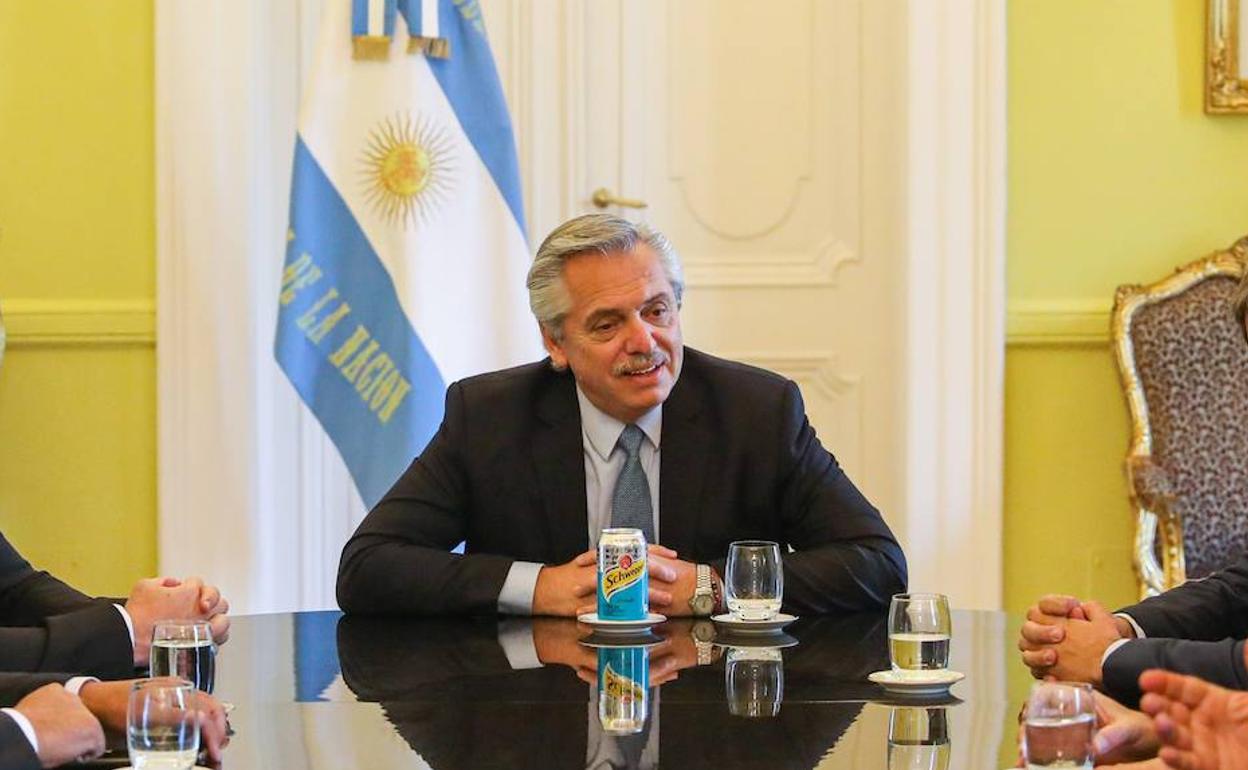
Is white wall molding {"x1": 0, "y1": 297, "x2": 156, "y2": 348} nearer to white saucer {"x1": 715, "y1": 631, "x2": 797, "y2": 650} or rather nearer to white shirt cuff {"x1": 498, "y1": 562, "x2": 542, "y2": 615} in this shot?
white shirt cuff {"x1": 498, "y1": 562, "x2": 542, "y2": 615}

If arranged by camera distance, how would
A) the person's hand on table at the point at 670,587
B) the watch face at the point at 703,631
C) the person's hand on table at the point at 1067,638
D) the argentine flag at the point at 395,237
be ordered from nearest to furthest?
the person's hand on table at the point at 1067,638 < the watch face at the point at 703,631 < the person's hand on table at the point at 670,587 < the argentine flag at the point at 395,237

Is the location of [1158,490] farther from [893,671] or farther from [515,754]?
[515,754]

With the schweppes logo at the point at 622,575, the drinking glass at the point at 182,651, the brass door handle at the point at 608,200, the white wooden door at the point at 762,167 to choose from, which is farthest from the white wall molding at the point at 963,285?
the drinking glass at the point at 182,651

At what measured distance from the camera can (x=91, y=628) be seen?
2.14 meters

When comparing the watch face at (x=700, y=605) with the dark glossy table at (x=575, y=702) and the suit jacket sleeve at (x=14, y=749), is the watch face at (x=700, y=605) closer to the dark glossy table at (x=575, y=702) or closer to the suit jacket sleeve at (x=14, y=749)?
the dark glossy table at (x=575, y=702)

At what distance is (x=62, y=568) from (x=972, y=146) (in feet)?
8.13

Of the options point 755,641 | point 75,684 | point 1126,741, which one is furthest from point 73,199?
point 1126,741

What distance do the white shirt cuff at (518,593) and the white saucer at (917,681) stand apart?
71 cm

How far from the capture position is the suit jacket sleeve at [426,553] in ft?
8.63

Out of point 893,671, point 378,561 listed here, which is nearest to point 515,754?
point 893,671

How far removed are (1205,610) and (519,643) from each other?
89cm

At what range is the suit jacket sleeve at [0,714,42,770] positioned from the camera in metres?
1.54

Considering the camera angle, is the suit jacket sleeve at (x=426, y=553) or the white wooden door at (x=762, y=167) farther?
the white wooden door at (x=762, y=167)

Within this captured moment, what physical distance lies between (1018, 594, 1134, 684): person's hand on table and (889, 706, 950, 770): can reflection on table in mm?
307
